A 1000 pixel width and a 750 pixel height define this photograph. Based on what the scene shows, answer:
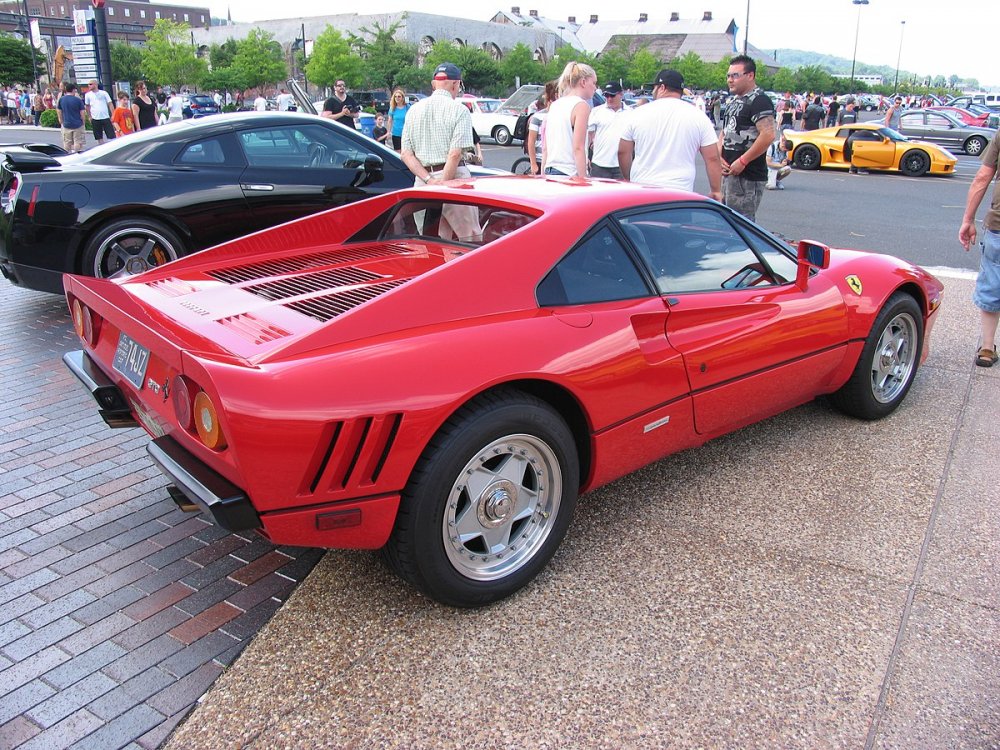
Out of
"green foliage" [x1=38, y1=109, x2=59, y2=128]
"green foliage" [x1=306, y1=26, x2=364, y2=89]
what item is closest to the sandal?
"green foliage" [x1=38, y1=109, x2=59, y2=128]

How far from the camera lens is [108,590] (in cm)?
272

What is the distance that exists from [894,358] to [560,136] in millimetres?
3322

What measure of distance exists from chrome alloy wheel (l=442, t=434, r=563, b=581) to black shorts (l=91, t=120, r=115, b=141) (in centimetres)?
1812

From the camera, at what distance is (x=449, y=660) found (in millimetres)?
2387

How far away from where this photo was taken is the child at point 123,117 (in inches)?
691

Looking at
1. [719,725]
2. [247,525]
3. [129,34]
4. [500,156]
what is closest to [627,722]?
[719,725]

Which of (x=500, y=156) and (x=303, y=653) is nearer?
(x=303, y=653)

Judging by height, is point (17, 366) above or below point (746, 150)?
→ below

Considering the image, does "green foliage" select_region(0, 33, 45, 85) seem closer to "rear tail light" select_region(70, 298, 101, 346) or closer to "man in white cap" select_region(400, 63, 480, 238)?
"man in white cap" select_region(400, 63, 480, 238)

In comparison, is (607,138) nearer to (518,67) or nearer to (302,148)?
(302,148)

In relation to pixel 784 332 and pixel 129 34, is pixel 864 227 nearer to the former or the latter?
pixel 784 332

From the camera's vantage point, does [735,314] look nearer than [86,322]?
No

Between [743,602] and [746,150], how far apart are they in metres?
4.34

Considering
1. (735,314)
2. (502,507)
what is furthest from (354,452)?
(735,314)
